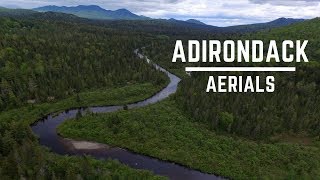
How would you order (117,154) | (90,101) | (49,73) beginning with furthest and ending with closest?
(49,73) < (90,101) < (117,154)

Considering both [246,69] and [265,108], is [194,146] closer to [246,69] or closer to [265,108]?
[265,108]

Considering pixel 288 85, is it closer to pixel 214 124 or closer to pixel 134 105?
pixel 214 124

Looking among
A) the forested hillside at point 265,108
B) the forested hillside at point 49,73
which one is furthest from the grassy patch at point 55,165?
the forested hillside at point 265,108

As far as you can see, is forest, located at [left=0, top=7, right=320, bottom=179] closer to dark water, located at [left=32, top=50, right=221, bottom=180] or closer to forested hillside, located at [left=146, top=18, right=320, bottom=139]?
forested hillside, located at [left=146, top=18, right=320, bottom=139]

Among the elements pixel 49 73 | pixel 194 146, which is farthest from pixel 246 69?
pixel 49 73

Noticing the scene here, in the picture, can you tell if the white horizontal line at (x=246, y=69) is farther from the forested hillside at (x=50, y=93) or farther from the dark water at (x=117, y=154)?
the dark water at (x=117, y=154)

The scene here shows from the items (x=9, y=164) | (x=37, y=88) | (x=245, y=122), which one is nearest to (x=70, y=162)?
(x=9, y=164)

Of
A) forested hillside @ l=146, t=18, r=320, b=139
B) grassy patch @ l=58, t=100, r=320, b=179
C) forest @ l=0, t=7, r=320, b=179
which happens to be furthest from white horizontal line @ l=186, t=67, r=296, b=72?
grassy patch @ l=58, t=100, r=320, b=179

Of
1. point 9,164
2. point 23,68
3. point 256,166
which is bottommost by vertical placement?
point 256,166
